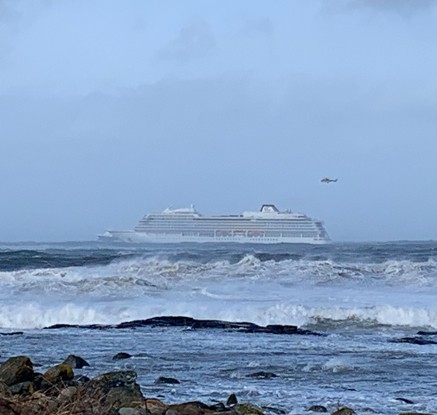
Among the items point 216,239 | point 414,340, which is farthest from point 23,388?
point 216,239

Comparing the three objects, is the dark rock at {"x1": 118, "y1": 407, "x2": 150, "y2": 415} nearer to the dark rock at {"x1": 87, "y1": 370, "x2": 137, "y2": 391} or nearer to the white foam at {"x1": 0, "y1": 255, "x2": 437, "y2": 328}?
the dark rock at {"x1": 87, "y1": 370, "x2": 137, "y2": 391}

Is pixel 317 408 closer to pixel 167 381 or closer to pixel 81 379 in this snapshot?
pixel 167 381

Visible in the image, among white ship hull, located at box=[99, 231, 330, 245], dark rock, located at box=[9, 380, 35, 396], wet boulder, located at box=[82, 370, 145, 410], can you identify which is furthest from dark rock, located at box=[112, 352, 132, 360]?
white ship hull, located at box=[99, 231, 330, 245]

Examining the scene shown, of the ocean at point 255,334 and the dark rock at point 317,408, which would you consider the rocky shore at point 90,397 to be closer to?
the dark rock at point 317,408

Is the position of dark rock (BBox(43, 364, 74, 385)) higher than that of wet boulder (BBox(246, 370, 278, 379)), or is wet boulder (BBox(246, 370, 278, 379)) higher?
dark rock (BBox(43, 364, 74, 385))

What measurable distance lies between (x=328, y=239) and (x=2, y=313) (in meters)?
66.9

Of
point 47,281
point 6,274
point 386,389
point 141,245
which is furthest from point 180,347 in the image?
point 141,245

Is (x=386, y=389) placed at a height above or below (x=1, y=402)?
below

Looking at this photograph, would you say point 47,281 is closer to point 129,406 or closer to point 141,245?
point 129,406

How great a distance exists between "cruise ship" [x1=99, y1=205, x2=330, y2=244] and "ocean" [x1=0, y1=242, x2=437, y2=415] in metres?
45.7

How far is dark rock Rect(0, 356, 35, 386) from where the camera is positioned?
32.4 feet

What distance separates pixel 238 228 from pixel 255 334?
66.4m

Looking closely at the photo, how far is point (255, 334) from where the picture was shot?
56.1 ft

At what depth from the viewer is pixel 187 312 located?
71.7ft
